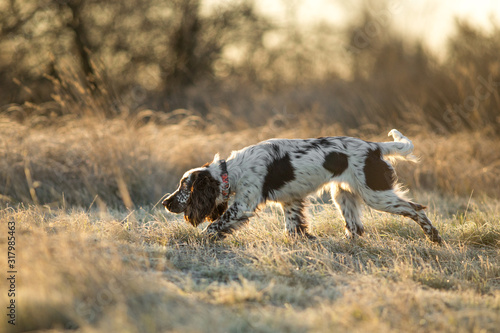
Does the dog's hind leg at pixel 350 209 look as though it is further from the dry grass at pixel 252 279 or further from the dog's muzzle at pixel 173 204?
the dog's muzzle at pixel 173 204

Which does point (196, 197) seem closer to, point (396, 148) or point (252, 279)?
point (252, 279)

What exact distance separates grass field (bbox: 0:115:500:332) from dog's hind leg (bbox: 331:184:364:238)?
0.68 ft

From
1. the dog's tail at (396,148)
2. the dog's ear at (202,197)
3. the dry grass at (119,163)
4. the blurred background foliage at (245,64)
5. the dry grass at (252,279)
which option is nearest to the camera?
the dry grass at (252,279)

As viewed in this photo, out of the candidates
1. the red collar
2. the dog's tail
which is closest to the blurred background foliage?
the dog's tail

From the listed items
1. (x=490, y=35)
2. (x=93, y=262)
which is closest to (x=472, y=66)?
(x=490, y=35)

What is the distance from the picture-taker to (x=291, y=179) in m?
4.30

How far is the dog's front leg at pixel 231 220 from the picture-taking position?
423 cm

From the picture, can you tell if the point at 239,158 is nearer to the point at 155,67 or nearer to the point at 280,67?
the point at 155,67

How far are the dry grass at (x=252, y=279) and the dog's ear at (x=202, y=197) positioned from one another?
0.16 metres

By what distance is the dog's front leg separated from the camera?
4.23 m

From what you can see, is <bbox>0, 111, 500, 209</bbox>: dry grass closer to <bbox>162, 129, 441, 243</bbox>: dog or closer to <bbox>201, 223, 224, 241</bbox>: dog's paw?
<bbox>162, 129, 441, 243</bbox>: dog

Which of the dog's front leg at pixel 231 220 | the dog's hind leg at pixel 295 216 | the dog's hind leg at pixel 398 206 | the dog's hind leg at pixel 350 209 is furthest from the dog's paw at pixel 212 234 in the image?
the dog's hind leg at pixel 398 206

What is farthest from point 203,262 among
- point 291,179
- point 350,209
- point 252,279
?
point 350,209

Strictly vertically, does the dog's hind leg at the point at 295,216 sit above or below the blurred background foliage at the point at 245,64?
below
